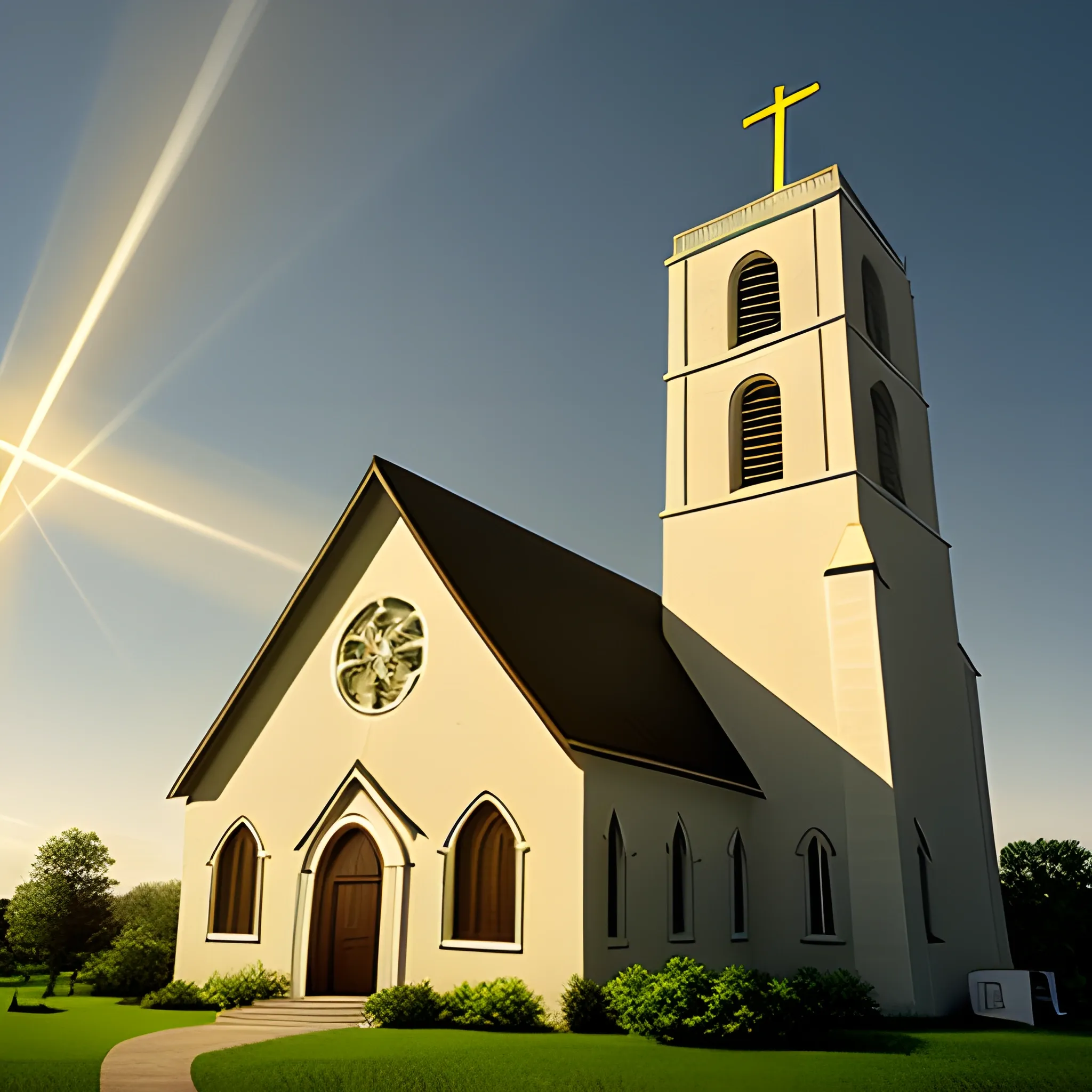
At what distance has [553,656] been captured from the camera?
20.0m

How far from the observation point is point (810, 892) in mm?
22281

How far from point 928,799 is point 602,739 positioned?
9.82 meters

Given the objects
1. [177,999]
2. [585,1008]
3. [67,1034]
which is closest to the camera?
[67,1034]

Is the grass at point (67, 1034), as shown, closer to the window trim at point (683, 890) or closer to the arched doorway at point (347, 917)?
the arched doorway at point (347, 917)

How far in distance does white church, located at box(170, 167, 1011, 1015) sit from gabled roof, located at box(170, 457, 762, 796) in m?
0.08

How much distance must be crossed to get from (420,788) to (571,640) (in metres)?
4.40

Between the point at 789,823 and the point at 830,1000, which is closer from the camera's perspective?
the point at 830,1000

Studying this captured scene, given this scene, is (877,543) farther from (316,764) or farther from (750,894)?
(316,764)

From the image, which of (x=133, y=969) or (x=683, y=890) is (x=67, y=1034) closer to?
(x=133, y=969)

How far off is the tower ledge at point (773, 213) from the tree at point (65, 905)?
23.9 m

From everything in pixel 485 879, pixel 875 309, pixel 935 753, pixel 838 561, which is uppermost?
pixel 875 309

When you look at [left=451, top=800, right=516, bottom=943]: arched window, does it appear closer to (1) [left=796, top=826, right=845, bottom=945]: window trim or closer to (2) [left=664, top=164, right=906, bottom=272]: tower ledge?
(1) [left=796, top=826, right=845, bottom=945]: window trim

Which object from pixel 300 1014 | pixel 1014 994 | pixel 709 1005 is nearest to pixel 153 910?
pixel 300 1014

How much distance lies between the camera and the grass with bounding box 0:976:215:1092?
12617mm
